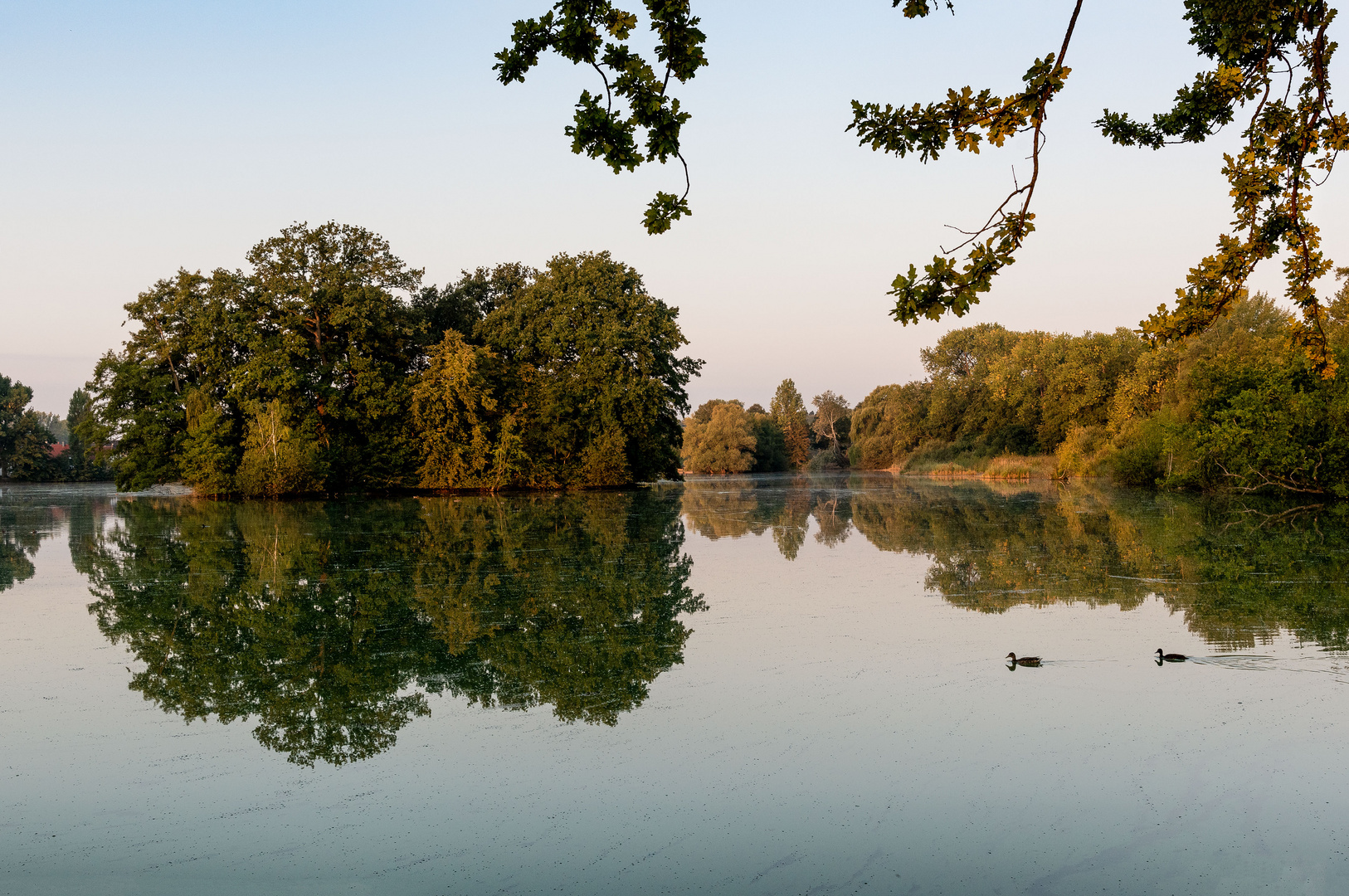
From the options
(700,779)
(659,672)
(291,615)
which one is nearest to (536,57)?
(700,779)

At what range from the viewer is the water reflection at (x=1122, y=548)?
8.77 meters

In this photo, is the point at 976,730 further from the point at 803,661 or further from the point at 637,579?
the point at 637,579

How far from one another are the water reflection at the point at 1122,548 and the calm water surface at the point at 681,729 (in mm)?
99

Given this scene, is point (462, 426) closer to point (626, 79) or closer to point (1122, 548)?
point (1122, 548)

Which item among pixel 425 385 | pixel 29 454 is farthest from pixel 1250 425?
pixel 29 454

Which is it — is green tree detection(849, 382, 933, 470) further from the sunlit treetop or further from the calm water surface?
the sunlit treetop

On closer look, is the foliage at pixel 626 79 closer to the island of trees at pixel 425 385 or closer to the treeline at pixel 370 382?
the island of trees at pixel 425 385

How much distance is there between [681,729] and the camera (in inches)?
211

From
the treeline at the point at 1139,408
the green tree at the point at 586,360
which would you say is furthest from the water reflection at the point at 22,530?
the green tree at the point at 586,360

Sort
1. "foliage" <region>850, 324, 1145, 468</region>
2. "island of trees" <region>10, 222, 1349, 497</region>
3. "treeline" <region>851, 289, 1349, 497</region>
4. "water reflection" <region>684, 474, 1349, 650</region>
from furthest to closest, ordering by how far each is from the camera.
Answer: "foliage" <region>850, 324, 1145, 468</region> → "island of trees" <region>10, 222, 1349, 497</region> → "treeline" <region>851, 289, 1349, 497</region> → "water reflection" <region>684, 474, 1349, 650</region>

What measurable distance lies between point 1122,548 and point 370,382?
2633 centimetres

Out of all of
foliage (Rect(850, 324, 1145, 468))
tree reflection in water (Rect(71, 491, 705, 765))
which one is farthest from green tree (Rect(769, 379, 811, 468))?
tree reflection in water (Rect(71, 491, 705, 765))

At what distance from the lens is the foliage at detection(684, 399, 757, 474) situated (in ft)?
234

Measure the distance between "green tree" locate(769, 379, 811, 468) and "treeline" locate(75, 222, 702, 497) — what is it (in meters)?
46.1
